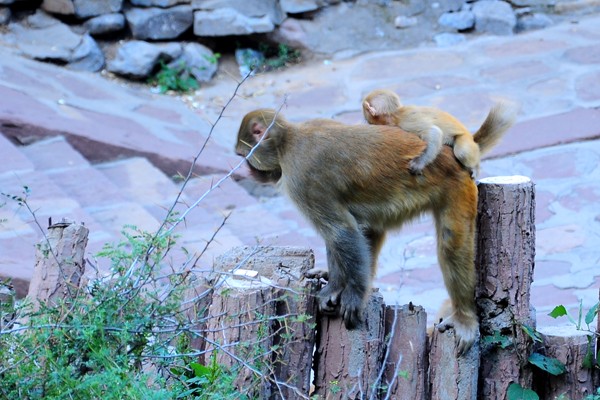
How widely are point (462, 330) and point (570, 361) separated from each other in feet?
1.73

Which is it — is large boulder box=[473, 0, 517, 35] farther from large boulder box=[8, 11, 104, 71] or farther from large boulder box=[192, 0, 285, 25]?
large boulder box=[8, 11, 104, 71]

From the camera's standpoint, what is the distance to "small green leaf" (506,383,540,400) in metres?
4.51

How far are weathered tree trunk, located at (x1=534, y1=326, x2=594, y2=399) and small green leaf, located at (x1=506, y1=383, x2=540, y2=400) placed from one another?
135 millimetres

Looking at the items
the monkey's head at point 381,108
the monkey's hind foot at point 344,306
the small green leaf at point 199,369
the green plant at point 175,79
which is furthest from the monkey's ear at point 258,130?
the green plant at point 175,79

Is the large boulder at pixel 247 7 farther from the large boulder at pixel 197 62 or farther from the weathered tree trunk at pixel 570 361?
the weathered tree trunk at pixel 570 361

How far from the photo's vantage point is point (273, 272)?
470 centimetres

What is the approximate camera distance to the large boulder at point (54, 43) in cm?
1003

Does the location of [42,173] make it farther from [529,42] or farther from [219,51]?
[529,42]

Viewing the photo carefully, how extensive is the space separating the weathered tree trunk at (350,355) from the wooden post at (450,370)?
26 centimetres

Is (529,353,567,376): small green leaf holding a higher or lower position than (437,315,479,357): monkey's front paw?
lower

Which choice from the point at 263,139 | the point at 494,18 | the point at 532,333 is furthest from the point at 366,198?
the point at 494,18

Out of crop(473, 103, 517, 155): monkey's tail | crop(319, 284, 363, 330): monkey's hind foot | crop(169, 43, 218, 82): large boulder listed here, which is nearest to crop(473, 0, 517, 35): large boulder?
crop(169, 43, 218, 82): large boulder

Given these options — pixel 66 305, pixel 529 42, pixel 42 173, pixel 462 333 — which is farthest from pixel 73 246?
pixel 529 42

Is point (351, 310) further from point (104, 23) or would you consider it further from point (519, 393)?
point (104, 23)
